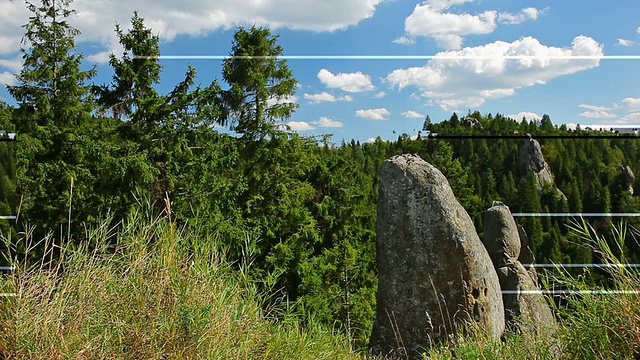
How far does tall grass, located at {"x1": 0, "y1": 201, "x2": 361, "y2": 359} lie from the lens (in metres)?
2.79

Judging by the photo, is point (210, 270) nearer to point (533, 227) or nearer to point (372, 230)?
point (533, 227)

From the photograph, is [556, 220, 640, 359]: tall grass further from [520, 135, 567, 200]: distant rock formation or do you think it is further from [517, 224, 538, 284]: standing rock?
[517, 224, 538, 284]: standing rock

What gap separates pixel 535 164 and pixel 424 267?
2068 millimetres

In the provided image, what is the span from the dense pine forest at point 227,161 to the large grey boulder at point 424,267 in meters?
0.96

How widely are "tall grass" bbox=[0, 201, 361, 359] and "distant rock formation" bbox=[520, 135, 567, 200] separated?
4.86 metres

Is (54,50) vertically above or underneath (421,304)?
above

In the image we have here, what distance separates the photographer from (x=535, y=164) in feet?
22.9

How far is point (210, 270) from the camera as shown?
353 cm

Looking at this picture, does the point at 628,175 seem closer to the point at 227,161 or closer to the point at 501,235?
the point at 501,235

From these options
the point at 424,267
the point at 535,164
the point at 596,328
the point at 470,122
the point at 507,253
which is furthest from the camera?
the point at 507,253

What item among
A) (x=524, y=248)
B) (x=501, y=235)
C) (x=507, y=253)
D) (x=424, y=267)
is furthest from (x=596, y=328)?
(x=524, y=248)

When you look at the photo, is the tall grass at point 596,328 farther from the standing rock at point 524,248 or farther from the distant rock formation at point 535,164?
the standing rock at point 524,248

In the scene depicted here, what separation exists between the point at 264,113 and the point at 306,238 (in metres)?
3.93

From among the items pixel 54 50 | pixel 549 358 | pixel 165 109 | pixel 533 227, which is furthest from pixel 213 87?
pixel 549 358
